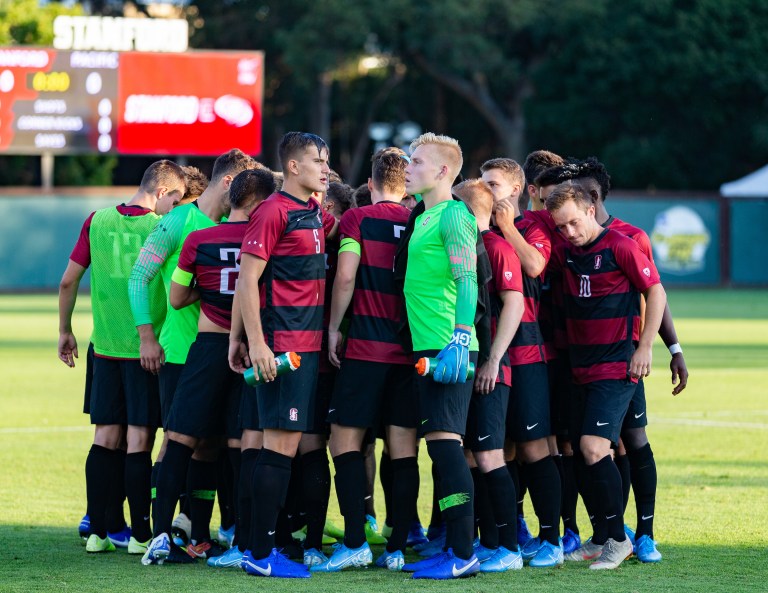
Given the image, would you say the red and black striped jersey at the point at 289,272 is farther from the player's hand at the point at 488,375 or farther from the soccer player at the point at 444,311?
the player's hand at the point at 488,375

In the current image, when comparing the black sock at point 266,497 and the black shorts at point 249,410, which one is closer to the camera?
the black sock at point 266,497

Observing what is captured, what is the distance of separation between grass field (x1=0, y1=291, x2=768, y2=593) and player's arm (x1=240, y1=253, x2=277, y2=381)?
103 cm

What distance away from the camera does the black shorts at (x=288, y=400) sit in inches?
258

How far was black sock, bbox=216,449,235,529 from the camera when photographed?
7.57 metres

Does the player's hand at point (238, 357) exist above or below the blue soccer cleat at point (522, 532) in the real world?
above

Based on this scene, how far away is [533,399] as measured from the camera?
700 centimetres

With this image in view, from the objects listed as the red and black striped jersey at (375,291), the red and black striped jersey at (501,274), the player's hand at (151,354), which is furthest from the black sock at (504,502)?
the player's hand at (151,354)

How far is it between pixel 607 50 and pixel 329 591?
45.6 meters

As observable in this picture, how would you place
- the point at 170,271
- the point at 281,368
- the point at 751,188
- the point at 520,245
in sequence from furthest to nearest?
the point at 751,188, the point at 170,271, the point at 520,245, the point at 281,368

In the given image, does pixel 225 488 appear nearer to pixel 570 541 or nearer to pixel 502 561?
pixel 502 561

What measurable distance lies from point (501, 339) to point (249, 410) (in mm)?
1319

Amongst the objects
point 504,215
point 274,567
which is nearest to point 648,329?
point 504,215

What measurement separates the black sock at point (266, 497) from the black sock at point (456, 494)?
75 cm

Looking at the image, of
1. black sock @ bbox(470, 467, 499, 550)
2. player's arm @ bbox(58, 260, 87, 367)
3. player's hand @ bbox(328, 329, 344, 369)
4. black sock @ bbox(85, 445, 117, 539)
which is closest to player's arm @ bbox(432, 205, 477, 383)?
player's hand @ bbox(328, 329, 344, 369)
